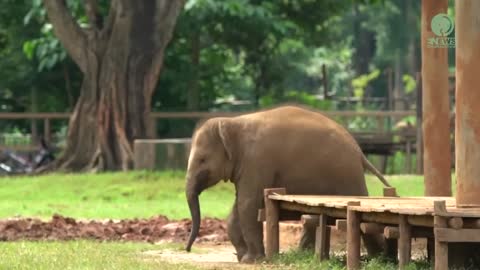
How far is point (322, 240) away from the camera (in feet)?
44.3

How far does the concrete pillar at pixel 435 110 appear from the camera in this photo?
616 inches

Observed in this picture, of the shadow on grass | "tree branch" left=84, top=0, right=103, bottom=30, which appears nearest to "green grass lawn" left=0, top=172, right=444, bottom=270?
the shadow on grass

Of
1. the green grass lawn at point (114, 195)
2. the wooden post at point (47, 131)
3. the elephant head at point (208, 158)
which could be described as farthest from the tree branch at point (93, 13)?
the elephant head at point (208, 158)

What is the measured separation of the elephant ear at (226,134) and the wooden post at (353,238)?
3.12 m

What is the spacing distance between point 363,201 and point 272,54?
93.8ft

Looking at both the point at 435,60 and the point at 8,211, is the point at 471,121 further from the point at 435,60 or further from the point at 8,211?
the point at 8,211

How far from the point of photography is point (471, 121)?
11.8 m

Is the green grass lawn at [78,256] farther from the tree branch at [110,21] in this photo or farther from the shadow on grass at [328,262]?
the tree branch at [110,21]

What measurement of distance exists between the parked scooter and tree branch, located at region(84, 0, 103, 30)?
4.14m

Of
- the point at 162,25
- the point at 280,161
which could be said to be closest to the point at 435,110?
the point at 280,161

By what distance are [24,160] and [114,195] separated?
28.7 ft

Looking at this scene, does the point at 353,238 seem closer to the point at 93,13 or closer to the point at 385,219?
the point at 385,219

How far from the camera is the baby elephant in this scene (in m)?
15.1

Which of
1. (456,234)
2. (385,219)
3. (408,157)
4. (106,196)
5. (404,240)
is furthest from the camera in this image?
(408,157)
